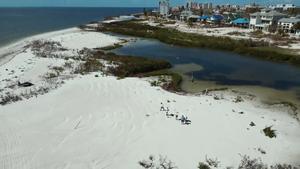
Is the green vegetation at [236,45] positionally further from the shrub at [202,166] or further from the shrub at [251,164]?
the shrub at [202,166]

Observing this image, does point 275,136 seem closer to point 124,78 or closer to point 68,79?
point 124,78

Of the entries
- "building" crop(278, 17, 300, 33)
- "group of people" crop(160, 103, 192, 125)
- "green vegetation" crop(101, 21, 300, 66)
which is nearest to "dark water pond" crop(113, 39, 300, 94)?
"green vegetation" crop(101, 21, 300, 66)

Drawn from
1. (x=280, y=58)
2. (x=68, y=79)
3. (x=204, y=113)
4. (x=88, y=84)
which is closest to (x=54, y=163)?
(x=204, y=113)

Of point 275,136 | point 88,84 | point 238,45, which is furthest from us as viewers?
point 238,45

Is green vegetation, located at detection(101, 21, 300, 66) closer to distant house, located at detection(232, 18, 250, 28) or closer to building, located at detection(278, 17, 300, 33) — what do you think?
building, located at detection(278, 17, 300, 33)

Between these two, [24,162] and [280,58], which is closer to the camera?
[24,162]

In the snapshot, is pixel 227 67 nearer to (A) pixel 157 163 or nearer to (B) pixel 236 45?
(B) pixel 236 45
